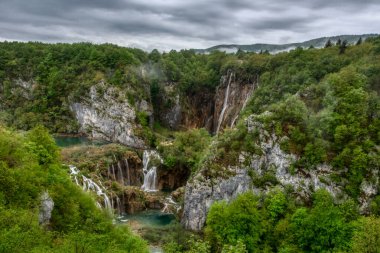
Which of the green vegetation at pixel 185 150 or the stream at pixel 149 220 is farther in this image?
the green vegetation at pixel 185 150

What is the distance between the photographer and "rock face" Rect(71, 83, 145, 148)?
300ft

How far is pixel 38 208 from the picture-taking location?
27.8 m

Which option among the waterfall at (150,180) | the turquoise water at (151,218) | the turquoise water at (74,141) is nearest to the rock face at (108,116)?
the turquoise water at (74,141)

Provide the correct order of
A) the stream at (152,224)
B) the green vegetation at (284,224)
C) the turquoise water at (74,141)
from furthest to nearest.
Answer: the turquoise water at (74,141), the stream at (152,224), the green vegetation at (284,224)

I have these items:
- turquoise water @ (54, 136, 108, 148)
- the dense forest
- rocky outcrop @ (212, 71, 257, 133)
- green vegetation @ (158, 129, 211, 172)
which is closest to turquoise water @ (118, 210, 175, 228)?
the dense forest

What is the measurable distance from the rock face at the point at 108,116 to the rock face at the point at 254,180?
4195 cm

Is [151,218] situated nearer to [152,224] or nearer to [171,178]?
[152,224]

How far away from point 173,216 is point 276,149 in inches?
723

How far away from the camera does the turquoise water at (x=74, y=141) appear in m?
87.9

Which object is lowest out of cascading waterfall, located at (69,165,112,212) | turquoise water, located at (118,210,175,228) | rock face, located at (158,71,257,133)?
turquoise water, located at (118,210,175,228)

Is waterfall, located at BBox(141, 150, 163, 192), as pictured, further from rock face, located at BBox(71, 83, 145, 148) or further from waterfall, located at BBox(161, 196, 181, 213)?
rock face, located at BBox(71, 83, 145, 148)

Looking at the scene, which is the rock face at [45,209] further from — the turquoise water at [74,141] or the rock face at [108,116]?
the rock face at [108,116]

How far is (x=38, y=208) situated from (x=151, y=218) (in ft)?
Answer: 90.9

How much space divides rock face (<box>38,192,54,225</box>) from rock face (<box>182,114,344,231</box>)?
2113 cm
